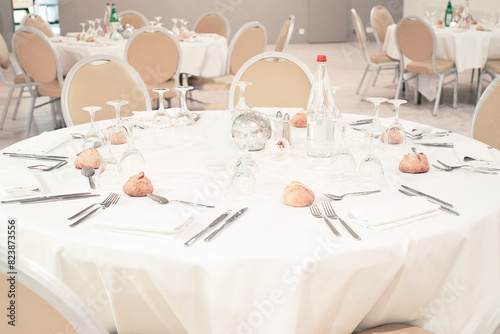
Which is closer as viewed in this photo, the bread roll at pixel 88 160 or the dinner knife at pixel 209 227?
the dinner knife at pixel 209 227

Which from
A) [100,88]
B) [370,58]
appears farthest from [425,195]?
[370,58]

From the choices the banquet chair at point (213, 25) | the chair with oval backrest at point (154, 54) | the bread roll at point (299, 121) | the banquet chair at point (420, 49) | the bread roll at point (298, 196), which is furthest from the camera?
the banquet chair at point (213, 25)

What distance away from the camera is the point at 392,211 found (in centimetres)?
149

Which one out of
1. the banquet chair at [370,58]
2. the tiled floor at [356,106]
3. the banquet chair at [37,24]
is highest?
the banquet chair at [37,24]

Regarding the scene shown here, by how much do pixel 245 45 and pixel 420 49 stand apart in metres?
1.93

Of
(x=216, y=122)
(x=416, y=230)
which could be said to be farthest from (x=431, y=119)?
(x=416, y=230)

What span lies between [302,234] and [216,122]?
4.19ft

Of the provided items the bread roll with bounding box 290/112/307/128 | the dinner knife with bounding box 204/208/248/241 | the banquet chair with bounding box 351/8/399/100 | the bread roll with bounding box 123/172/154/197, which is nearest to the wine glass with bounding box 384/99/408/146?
the bread roll with bounding box 290/112/307/128

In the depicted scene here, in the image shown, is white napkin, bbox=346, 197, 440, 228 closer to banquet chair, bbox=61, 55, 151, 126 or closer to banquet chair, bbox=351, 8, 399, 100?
banquet chair, bbox=61, 55, 151, 126

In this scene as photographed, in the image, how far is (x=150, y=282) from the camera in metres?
1.39

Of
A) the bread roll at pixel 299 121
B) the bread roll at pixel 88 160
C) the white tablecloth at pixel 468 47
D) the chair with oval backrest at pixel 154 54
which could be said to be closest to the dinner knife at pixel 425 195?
the bread roll at pixel 299 121

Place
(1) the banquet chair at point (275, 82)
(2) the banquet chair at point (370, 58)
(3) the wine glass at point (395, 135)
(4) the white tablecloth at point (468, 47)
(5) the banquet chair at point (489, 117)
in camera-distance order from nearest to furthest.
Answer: (3) the wine glass at point (395, 135) < (5) the banquet chair at point (489, 117) < (1) the banquet chair at point (275, 82) < (4) the white tablecloth at point (468, 47) < (2) the banquet chair at point (370, 58)

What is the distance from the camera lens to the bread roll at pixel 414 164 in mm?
1844

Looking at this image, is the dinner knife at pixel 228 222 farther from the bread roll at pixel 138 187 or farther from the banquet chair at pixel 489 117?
the banquet chair at pixel 489 117
